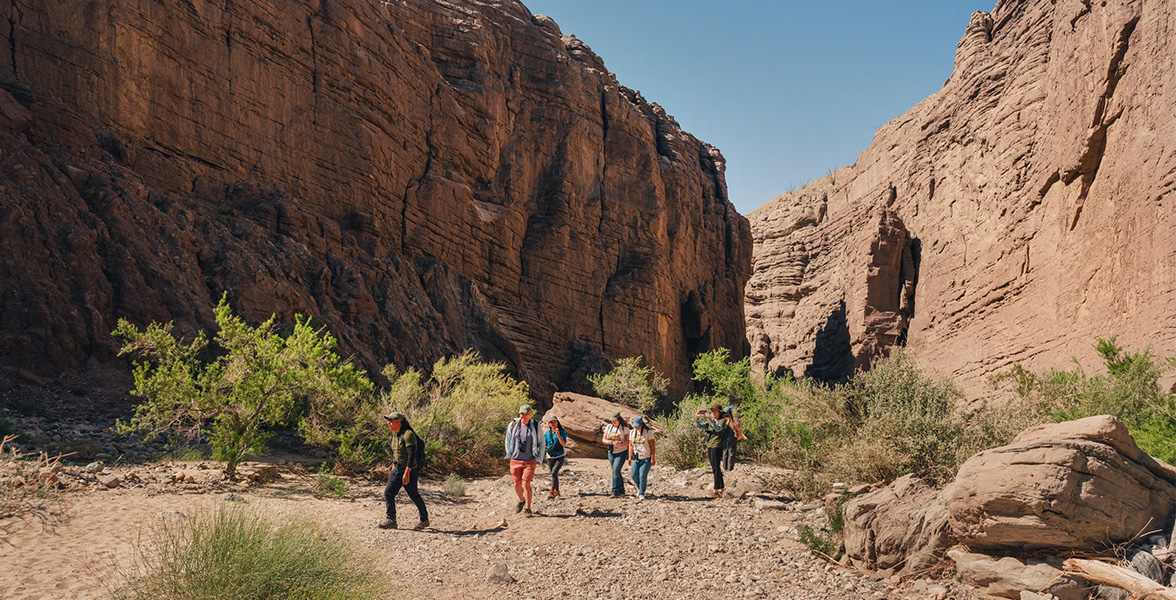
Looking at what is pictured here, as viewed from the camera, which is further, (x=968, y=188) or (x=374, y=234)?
(x=374, y=234)

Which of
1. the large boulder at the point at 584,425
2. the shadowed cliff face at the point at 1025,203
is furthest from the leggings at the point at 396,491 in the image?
the shadowed cliff face at the point at 1025,203

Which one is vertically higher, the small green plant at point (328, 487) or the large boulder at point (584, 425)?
the large boulder at point (584, 425)

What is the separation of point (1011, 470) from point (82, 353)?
62.5ft

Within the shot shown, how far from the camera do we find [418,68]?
113 ft

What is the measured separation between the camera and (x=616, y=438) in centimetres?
1221

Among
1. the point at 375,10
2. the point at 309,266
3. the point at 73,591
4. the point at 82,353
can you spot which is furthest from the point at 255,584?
the point at 375,10

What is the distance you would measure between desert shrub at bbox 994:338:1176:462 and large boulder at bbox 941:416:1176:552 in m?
3.43

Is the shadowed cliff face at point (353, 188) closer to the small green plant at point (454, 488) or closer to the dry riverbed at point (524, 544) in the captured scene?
the dry riverbed at point (524, 544)

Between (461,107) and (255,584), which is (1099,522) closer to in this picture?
(255,584)

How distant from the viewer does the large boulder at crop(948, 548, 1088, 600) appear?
5.52m

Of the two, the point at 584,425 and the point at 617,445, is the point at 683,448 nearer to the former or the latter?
the point at 584,425

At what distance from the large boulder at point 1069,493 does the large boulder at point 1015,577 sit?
0.16m

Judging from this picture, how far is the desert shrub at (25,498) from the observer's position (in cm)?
737

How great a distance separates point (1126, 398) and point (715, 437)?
6719 mm
